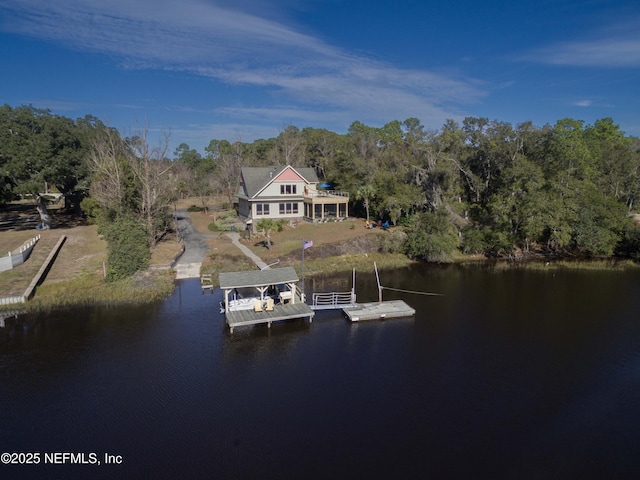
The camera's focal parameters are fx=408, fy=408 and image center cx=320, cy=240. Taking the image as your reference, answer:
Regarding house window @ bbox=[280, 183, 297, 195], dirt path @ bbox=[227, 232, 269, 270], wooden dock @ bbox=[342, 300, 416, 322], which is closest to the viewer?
wooden dock @ bbox=[342, 300, 416, 322]

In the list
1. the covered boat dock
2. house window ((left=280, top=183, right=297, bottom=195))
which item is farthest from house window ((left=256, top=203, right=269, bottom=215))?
the covered boat dock

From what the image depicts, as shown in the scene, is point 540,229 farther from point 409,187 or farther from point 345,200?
point 345,200

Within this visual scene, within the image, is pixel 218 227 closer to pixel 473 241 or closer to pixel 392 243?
pixel 392 243

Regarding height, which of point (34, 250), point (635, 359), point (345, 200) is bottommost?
point (635, 359)

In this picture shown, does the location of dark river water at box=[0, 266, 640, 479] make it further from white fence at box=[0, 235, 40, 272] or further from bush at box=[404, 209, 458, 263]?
bush at box=[404, 209, 458, 263]

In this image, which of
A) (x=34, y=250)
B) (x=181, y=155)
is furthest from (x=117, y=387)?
(x=181, y=155)

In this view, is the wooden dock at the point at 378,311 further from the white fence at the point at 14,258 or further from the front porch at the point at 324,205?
the white fence at the point at 14,258

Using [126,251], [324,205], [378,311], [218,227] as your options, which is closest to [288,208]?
[324,205]
